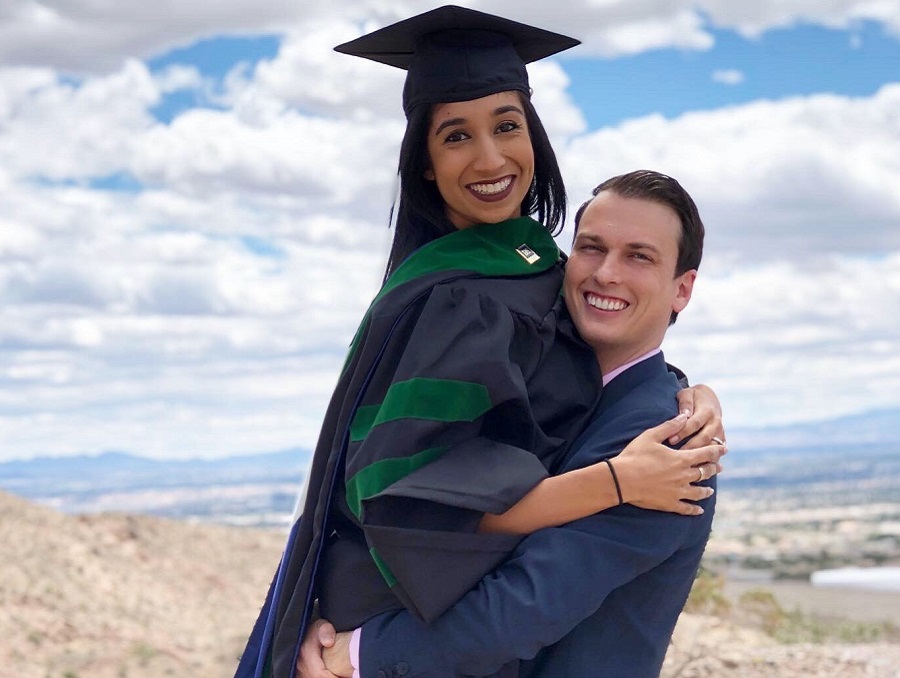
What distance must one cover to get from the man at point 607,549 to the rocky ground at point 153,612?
5248 mm

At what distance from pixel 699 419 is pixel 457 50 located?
123 centimetres

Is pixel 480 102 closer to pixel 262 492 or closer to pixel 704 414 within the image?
pixel 704 414

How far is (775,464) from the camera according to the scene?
15650 cm

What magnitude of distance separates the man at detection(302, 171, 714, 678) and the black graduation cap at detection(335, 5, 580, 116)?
0.44 m

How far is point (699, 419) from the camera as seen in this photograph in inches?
123

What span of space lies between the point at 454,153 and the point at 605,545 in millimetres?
1132

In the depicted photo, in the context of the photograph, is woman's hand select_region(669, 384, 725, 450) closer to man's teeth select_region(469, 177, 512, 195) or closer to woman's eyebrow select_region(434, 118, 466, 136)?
man's teeth select_region(469, 177, 512, 195)

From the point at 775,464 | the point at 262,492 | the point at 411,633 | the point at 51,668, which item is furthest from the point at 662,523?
the point at 775,464

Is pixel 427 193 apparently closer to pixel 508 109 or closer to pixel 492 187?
pixel 492 187

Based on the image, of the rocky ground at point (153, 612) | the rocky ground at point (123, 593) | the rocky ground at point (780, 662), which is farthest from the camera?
the rocky ground at point (123, 593)

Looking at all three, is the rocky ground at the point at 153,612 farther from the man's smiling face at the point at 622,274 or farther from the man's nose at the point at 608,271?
the man's nose at the point at 608,271

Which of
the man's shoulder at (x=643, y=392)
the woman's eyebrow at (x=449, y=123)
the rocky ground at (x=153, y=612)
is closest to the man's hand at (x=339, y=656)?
the man's shoulder at (x=643, y=392)

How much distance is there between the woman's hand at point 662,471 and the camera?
294 cm

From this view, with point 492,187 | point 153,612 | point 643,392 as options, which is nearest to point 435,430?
point 643,392
